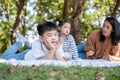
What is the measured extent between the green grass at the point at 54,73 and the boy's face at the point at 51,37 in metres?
0.98

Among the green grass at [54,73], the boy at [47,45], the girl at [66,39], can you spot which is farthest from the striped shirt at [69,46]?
the green grass at [54,73]

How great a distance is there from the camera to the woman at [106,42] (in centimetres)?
596

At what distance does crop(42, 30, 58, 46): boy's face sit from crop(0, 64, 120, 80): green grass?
98 cm

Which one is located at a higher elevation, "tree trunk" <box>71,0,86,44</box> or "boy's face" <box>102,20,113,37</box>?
"boy's face" <box>102,20,113,37</box>

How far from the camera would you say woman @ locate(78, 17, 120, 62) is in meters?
5.96

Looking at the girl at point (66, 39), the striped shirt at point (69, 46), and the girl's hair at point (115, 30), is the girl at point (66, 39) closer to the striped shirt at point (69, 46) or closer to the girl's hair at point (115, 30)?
the striped shirt at point (69, 46)

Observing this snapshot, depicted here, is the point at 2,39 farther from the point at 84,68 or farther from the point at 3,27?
the point at 84,68

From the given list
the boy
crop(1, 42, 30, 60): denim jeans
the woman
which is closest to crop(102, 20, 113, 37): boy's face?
the woman

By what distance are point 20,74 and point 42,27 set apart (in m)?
1.64

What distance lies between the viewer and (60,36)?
19.8 ft

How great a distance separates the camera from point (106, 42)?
6.15m

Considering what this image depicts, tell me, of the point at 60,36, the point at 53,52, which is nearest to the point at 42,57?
the point at 53,52

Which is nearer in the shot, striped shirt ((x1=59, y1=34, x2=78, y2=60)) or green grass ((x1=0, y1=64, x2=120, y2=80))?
green grass ((x1=0, y1=64, x2=120, y2=80))

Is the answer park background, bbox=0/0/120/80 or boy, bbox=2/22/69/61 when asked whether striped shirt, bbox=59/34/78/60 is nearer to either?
boy, bbox=2/22/69/61
